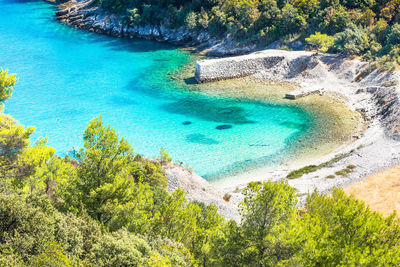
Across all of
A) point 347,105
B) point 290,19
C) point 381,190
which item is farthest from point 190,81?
point 381,190

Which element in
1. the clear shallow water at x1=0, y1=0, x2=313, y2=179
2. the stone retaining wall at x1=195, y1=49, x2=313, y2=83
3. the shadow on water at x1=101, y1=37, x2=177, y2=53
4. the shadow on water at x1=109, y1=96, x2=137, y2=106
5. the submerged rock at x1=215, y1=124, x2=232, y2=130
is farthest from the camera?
the shadow on water at x1=101, y1=37, x2=177, y2=53

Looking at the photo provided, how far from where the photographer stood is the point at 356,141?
45.8 m

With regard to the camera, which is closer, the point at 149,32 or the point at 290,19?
the point at 290,19

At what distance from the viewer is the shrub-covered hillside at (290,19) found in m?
64.8

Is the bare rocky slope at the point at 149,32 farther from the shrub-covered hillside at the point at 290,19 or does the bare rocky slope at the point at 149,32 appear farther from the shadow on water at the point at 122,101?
the shadow on water at the point at 122,101

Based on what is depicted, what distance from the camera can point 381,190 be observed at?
119ft

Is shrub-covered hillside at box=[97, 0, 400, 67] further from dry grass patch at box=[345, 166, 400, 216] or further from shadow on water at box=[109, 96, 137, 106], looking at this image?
shadow on water at box=[109, 96, 137, 106]

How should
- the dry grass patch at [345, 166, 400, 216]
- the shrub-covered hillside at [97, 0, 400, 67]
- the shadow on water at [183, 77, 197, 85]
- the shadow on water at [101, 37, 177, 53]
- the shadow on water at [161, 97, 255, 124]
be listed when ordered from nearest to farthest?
the dry grass patch at [345, 166, 400, 216] < the shadow on water at [161, 97, 255, 124] < the shrub-covered hillside at [97, 0, 400, 67] < the shadow on water at [183, 77, 197, 85] < the shadow on water at [101, 37, 177, 53]

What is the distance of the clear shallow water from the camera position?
4616 cm

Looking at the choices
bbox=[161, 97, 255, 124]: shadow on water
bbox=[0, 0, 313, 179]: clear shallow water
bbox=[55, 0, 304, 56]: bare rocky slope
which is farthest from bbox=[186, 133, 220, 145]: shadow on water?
bbox=[55, 0, 304, 56]: bare rocky slope

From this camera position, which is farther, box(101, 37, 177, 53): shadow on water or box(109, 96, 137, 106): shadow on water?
box(101, 37, 177, 53): shadow on water

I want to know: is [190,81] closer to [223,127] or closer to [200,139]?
[223,127]

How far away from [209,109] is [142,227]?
37.5 metres

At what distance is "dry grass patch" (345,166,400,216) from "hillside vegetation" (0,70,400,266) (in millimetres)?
12962
